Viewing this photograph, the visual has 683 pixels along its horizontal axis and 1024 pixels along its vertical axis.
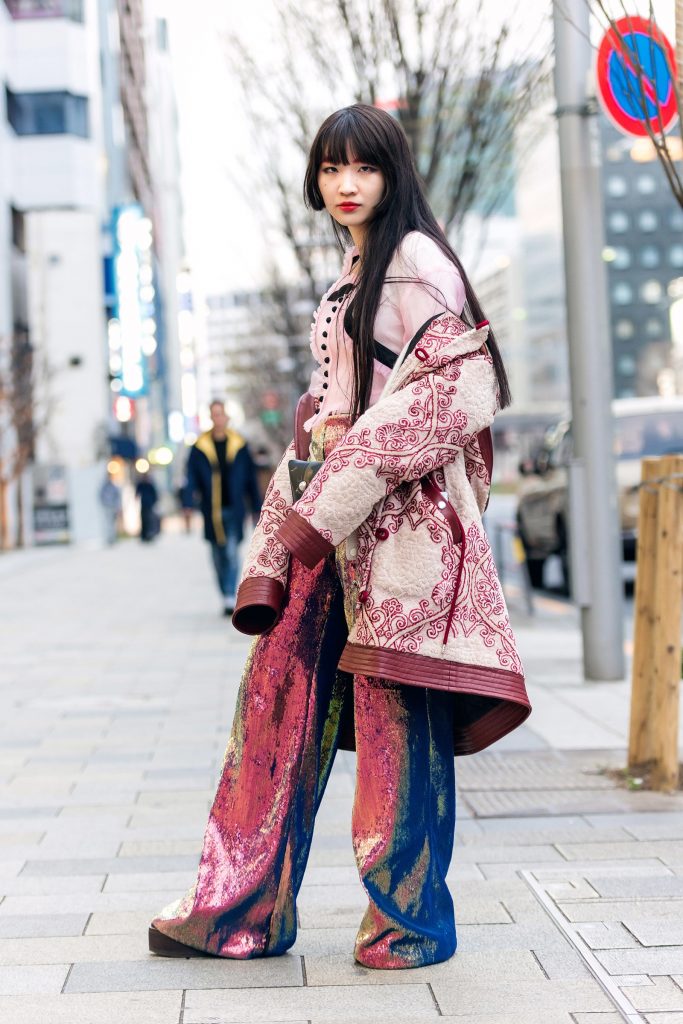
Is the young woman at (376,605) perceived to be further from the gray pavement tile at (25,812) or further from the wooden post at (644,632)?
the wooden post at (644,632)

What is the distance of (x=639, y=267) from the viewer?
117 meters

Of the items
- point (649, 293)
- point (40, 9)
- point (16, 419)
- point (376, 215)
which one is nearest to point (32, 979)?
point (376, 215)

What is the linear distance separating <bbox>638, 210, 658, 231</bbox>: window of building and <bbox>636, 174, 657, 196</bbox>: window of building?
1.42 meters

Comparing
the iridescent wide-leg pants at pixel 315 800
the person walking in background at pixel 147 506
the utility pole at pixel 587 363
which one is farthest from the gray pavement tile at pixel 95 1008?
the person walking in background at pixel 147 506

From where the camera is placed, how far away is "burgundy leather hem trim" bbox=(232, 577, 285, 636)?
3149mm

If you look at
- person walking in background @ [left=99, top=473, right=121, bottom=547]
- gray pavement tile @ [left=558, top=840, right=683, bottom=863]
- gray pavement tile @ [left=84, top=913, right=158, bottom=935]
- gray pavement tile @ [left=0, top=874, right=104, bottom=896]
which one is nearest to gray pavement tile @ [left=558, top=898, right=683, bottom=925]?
gray pavement tile @ [left=558, top=840, right=683, bottom=863]

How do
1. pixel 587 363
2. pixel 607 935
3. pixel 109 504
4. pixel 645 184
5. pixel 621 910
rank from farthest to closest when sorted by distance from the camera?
pixel 645 184, pixel 109 504, pixel 587 363, pixel 621 910, pixel 607 935

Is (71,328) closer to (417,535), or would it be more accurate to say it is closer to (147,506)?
(147,506)

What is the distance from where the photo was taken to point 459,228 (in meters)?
12.4

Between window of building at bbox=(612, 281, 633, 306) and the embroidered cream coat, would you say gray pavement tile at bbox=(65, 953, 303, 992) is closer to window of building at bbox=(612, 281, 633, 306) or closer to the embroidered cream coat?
the embroidered cream coat

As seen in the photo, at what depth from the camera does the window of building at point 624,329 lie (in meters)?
118

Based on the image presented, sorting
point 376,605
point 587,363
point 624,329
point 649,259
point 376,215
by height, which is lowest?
point 376,605

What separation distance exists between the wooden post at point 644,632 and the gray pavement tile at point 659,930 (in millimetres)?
1740

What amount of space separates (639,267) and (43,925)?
385ft
